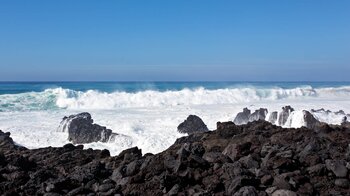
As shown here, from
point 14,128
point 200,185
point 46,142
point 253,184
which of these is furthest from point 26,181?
point 14,128

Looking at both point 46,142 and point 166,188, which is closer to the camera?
point 166,188

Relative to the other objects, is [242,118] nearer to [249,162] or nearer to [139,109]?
[139,109]

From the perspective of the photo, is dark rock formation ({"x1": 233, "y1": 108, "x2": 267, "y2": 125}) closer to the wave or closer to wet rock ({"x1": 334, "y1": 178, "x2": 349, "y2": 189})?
wet rock ({"x1": 334, "y1": 178, "x2": 349, "y2": 189})

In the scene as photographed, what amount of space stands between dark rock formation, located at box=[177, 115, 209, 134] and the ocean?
0.31 meters

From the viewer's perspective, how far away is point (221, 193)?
25.1ft

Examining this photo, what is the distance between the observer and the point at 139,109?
110 feet

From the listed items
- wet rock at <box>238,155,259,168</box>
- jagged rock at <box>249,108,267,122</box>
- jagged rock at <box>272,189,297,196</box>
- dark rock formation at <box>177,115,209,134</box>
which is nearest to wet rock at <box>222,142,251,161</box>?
wet rock at <box>238,155,259,168</box>

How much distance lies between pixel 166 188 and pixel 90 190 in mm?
1324

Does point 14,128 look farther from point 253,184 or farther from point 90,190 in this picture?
point 253,184

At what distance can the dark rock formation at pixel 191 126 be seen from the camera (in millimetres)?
19484

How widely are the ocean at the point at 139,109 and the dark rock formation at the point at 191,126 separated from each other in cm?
31

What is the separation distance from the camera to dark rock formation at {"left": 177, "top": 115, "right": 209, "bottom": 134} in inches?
767

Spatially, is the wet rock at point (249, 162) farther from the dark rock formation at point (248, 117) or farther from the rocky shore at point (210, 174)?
the dark rock formation at point (248, 117)

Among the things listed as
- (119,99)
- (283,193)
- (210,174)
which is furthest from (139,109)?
(283,193)
